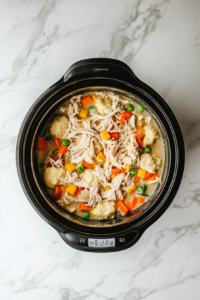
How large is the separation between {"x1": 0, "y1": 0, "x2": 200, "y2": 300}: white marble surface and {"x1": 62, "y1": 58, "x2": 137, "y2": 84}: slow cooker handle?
20.5 inches

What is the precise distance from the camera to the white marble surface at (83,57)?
234cm

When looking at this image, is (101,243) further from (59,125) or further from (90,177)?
(59,125)

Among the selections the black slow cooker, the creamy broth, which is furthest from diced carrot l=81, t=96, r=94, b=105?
the black slow cooker

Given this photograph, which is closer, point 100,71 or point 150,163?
point 100,71

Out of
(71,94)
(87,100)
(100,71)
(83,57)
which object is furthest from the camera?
(83,57)

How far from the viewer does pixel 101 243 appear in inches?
74.5

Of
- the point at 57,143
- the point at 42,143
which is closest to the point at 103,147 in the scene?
the point at 57,143

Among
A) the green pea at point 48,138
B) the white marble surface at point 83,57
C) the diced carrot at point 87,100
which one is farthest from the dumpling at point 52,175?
the diced carrot at point 87,100

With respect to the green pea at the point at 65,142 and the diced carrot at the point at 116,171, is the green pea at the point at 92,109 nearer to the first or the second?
the green pea at the point at 65,142

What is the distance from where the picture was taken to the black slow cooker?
1845mm

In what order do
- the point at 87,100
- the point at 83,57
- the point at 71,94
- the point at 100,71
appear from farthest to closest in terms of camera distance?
the point at 83,57
the point at 87,100
the point at 71,94
the point at 100,71

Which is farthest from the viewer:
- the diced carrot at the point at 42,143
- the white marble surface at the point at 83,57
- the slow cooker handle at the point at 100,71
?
the white marble surface at the point at 83,57

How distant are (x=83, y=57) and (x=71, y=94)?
0.47 m

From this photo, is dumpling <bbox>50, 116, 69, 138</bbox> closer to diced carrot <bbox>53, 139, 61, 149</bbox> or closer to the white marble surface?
diced carrot <bbox>53, 139, 61, 149</bbox>
